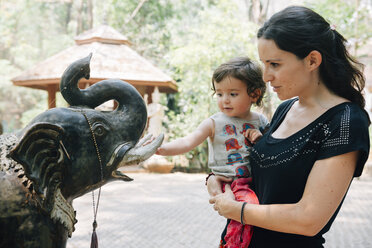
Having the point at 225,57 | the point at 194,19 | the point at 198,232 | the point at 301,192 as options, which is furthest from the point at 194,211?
the point at 194,19

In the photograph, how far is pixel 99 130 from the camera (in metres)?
1.45

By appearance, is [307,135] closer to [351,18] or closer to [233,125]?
[233,125]

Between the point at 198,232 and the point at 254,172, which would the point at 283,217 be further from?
the point at 198,232

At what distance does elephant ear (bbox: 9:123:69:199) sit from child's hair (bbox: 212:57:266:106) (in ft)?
3.14

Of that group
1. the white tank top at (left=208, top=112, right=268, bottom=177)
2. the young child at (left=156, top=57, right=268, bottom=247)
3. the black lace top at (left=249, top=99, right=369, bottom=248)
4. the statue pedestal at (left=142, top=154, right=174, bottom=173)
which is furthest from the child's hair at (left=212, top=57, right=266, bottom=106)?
the statue pedestal at (left=142, top=154, right=174, bottom=173)

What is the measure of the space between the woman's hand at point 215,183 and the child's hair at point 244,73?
0.49 meters

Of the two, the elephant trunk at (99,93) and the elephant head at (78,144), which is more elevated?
the elephant trunk at (99,93)

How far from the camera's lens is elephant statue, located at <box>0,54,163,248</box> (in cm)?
124

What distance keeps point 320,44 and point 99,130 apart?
35.5 inches

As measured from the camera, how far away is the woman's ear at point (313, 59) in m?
1.34

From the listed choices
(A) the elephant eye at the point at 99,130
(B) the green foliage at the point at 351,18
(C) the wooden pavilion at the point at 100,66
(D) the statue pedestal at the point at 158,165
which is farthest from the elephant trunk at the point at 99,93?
(B) the green foliage at the point at 351,18

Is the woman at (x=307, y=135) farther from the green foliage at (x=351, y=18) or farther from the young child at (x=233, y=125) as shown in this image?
the green foliage at (x=351, y=18)

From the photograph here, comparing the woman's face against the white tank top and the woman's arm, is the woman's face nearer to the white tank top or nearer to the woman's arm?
the woman's arm

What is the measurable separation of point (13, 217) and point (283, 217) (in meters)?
0.92
